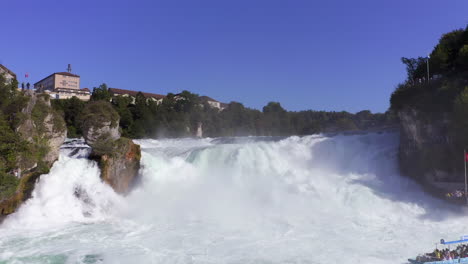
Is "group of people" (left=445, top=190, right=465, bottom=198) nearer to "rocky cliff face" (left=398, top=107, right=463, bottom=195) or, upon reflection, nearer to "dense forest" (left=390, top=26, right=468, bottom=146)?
"rocky cliff face" (left=398, top=107, right=463, bottom=195)

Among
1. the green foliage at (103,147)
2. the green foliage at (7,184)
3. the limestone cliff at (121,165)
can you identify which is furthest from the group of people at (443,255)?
the green foliage at (7,184)

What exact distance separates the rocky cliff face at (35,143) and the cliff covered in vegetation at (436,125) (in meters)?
19.3

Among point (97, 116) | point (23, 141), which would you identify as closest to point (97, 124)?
point (97, 116)

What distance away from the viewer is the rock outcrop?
18.0 metres

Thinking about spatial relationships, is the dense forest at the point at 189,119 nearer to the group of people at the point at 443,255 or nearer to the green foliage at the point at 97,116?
the green foliage at the point at 97,116

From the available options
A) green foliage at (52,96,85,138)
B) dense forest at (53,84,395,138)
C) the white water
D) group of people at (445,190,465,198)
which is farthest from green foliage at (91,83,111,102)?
group of people at (445,190,465,198)

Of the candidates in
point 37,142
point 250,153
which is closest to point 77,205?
point 37,142

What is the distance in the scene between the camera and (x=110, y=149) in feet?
59.7

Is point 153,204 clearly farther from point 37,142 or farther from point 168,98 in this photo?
point 168,98

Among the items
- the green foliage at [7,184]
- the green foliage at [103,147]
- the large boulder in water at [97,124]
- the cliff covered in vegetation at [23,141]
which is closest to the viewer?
the green foliage at [7,184]

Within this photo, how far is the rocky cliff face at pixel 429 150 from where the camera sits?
1759cm

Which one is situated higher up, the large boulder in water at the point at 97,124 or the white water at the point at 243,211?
the large boulder in water at the point at 97,124

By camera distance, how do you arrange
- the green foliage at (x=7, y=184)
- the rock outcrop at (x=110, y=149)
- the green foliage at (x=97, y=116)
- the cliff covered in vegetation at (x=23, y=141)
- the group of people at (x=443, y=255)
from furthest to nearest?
the green foliage at (x=97, y=116), the rock outcrop at (x=110, y=149), the cliff covered in vegetation at (x=23, y=141), the green foliage at (x=7, y=184), the group of people at (x=443, y=255)

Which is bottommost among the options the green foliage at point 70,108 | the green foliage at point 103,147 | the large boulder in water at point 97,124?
the green foliage at point 103,147
